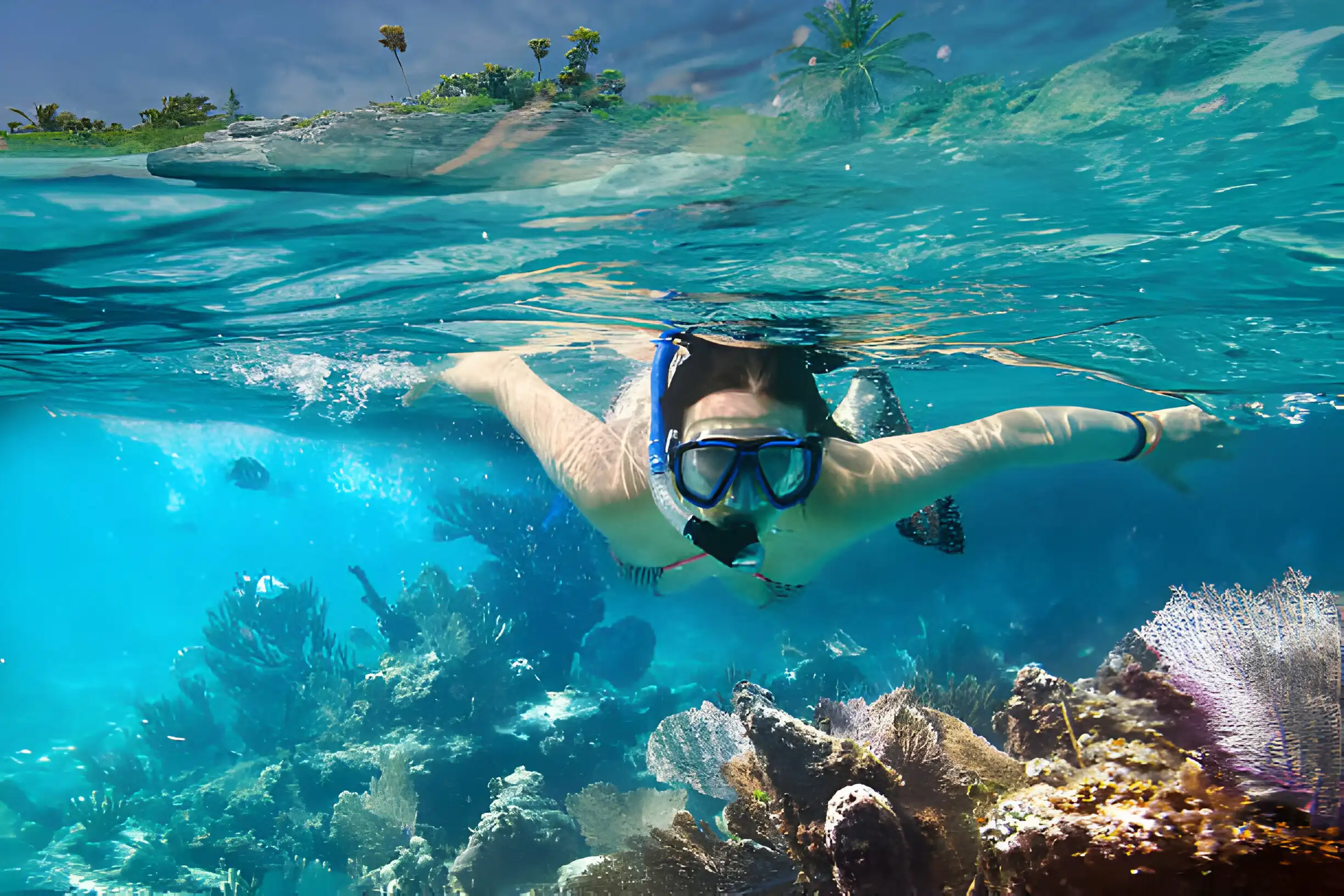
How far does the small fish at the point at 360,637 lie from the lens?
21.7 meters

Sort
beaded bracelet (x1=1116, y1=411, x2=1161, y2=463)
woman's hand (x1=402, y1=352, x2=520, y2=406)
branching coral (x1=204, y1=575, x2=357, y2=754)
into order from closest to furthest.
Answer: beaded bracelet (x1=1116, y1=411, x2=1161, y2=463) → woman's hand (x1=402, y1=352, x2=520, y2=406) → branching coral (x1=204, y1=575, x2=357, y2=754)

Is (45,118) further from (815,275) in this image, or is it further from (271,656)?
(271,656)

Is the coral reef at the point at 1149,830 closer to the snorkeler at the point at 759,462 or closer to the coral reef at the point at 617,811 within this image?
the snorkeler at the point at 759,462

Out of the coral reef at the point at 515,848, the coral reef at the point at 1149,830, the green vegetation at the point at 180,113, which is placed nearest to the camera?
→ the coral reef at the point at 1149,830

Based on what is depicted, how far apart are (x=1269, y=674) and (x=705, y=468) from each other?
2653mm

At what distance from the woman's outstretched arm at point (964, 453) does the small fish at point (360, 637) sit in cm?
1996

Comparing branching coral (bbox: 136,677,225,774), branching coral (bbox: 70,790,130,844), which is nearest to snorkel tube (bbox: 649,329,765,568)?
branching coral (bbox: 70,790,130,844)

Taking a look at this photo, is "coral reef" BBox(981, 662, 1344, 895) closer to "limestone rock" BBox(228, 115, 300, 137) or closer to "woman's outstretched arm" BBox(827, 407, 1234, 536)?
"woman's outstretched arm" BBox(827, 407, 1234, 536)

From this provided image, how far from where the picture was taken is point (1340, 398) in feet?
59.7

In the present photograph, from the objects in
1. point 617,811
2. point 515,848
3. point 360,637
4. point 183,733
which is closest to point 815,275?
point 617,811

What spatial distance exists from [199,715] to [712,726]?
706 inches

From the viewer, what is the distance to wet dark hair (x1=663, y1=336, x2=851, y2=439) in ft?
14.2

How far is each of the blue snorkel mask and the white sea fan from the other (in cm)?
282

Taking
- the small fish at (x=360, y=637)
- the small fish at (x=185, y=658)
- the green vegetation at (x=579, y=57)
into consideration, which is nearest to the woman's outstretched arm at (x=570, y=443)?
the green vegetation at (x=579, y=57)
